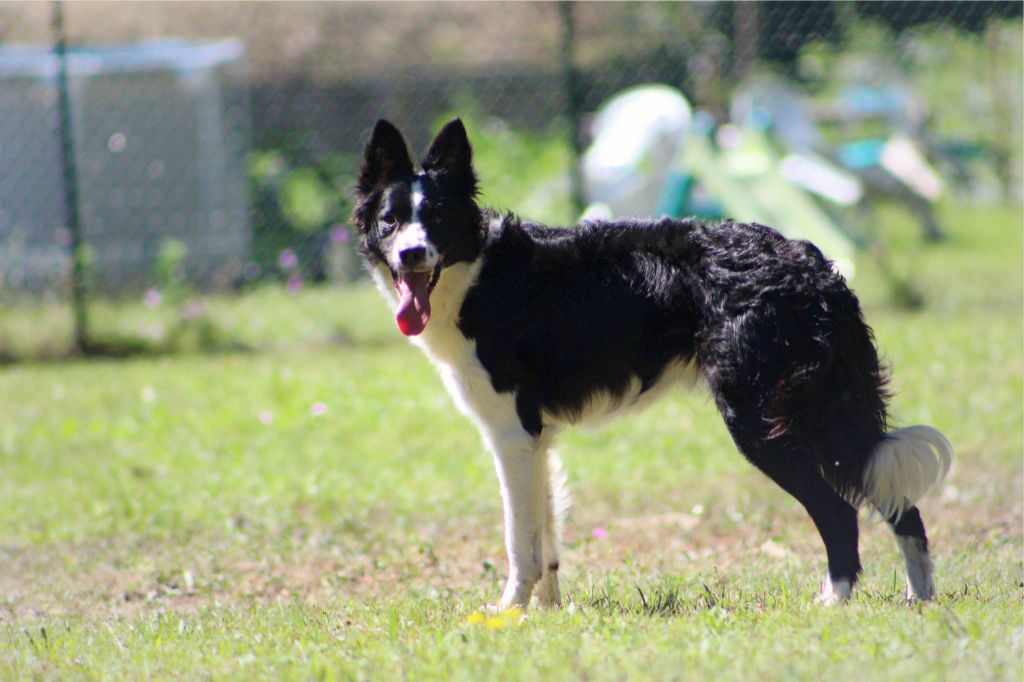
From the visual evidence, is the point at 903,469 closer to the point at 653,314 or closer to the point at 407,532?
the point at 653,314

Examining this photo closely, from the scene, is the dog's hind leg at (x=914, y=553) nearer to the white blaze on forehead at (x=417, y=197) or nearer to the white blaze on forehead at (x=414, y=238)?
the white blaze on forehead at (x=414, y=238)

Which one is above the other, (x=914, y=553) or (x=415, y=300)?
(x=415, y=300)

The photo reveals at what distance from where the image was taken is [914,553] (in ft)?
13.5

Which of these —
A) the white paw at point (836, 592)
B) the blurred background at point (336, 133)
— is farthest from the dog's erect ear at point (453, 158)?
the blurred background at point (336, 133)

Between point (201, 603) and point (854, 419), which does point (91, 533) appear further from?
point (854, 419)

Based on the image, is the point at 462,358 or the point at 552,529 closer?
the point at 462,358

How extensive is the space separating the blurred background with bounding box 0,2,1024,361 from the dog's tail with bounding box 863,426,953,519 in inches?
192

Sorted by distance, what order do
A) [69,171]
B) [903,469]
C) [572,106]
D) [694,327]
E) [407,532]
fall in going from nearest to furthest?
[903,469]
[694,327]
[407,532]
[69,171]
[572,106]

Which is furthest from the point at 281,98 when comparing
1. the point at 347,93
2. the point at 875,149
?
the point at 875,149

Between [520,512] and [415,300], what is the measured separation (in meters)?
0.83

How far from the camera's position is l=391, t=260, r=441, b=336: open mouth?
4.27m

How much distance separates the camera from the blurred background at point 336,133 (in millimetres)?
9914

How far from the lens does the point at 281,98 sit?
1231 centimetres

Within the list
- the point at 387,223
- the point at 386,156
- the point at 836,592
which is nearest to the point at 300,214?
the point at 386,156
